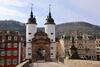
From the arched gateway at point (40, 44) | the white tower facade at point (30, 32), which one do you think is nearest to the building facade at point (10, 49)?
the white tower facade at point (30, 32)

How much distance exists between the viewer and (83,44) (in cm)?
10162

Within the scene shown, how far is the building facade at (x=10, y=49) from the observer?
2634 inches

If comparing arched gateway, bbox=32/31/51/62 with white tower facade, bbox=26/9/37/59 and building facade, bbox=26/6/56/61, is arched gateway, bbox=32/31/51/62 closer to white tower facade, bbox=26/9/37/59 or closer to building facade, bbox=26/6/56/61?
building facade, bbox=26/6/56/61

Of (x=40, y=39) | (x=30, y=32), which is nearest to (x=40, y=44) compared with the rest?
(x=40, y=39)

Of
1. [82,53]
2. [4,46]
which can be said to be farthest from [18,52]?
[82,53]

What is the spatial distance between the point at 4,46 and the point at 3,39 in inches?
76.2

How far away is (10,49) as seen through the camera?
68.4 meters

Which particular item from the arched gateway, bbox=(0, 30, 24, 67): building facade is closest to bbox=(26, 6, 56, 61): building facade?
the arched gateway

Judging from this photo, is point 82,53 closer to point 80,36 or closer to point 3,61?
point 80,36

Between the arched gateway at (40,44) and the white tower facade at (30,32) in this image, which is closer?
the arched gateway at (40,44)

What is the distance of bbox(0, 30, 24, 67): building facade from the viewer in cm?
6689

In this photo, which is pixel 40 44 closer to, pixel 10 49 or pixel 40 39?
pixel 40 39

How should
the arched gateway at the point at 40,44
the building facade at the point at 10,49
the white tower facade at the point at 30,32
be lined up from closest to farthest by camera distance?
the building facade at the point at 10,49, the arched gateway at the point at 40,44, the white tower facade at the point at 30,32

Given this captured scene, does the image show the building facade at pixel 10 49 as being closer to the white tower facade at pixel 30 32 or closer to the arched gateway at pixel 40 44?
the white tower facade at pixel 30 32
